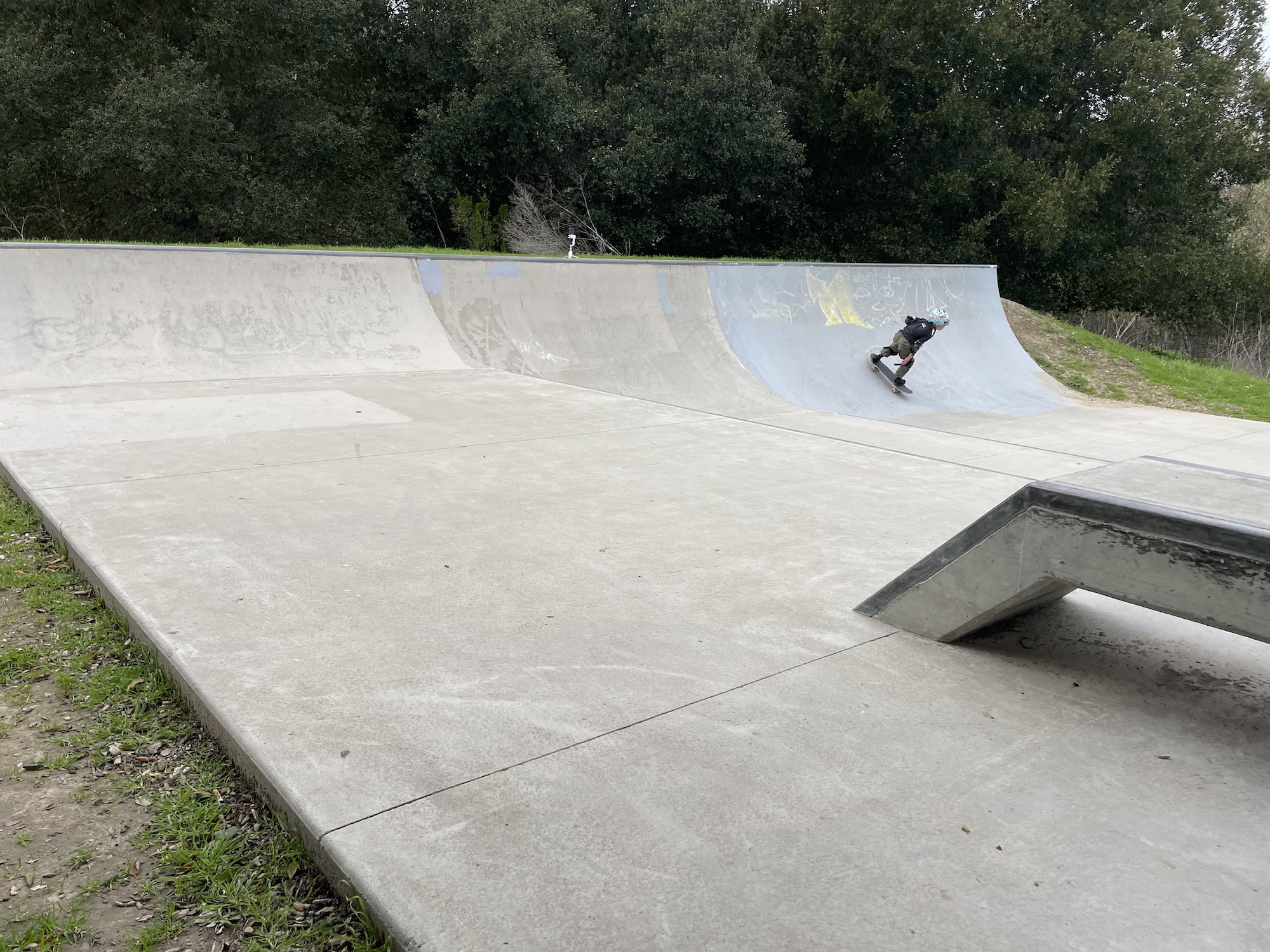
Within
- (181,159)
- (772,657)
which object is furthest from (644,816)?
(181,159)

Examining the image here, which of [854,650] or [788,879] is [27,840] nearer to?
[788,879]

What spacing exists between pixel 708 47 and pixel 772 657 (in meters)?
21.1

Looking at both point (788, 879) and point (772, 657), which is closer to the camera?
point (788, 879)

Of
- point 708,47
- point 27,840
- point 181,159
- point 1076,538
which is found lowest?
point 27,840

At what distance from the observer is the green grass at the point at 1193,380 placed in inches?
560

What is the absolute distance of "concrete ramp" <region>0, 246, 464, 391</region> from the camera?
718 centimetres

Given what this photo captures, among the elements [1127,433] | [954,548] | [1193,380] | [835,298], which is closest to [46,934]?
[954,548]

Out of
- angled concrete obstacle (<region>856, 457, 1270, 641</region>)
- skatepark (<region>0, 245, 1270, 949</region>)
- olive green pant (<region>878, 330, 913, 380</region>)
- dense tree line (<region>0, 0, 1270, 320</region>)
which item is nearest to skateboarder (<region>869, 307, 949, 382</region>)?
olive green pant (<region>878, 330, 913, 380</region>)

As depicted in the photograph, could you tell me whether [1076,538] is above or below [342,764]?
above

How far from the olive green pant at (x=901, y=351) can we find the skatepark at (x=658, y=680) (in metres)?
5.61

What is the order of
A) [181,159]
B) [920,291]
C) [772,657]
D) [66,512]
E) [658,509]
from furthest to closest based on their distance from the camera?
1. [181,159]
2. [920,291]
3. [658,509]
4. [66,512]
5. [772,657]

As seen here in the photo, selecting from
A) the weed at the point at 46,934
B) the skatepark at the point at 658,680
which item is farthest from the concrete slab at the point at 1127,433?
the weed at the point at 46,934

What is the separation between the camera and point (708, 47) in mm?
20953

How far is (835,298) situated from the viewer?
13352 mm
